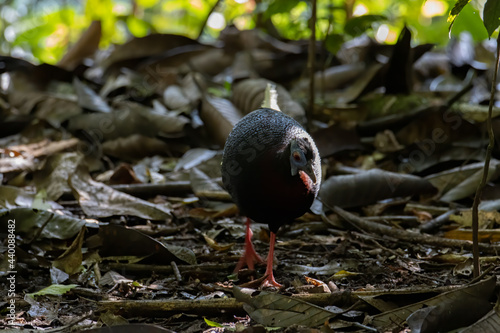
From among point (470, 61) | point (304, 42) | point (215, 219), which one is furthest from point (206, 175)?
point (470, 61)

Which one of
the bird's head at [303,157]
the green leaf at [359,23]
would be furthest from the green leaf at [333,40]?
the bird's head at [303,157]

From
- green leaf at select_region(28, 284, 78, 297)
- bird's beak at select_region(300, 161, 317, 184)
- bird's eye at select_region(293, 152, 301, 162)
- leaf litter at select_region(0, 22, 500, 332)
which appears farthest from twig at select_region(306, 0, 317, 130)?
green leaf at select_region(28, 284, 78, 297)

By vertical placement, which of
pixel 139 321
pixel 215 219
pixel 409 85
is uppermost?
pixel 409 85

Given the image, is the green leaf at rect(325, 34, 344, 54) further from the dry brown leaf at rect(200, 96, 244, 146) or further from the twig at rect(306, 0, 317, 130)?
the dry brown leaf at rect(200, 96, 244, 146)

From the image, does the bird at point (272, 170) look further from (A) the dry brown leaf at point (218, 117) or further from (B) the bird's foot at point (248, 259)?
(A) the dry brown leaf at point (218, 117)

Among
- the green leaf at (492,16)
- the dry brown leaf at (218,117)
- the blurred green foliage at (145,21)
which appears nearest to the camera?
the green leaf at (492,16)

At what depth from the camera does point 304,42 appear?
7.18 metres

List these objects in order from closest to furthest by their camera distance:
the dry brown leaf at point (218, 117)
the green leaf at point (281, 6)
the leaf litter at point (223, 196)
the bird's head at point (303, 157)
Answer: the leaf litter at point (223, 196), the bird's head at point (303, 157), the green leaf at point (281, 6), the dry brown leaf at point (218, 117)

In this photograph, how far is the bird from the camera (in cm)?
262

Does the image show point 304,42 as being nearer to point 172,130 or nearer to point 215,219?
point 172,130

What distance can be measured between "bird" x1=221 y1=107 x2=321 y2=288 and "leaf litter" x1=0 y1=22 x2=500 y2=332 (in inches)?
14.3

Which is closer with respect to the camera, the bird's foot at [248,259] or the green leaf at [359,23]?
the bird's foot at [248,259]

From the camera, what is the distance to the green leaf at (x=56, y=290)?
260cm

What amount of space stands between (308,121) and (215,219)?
1.53m
